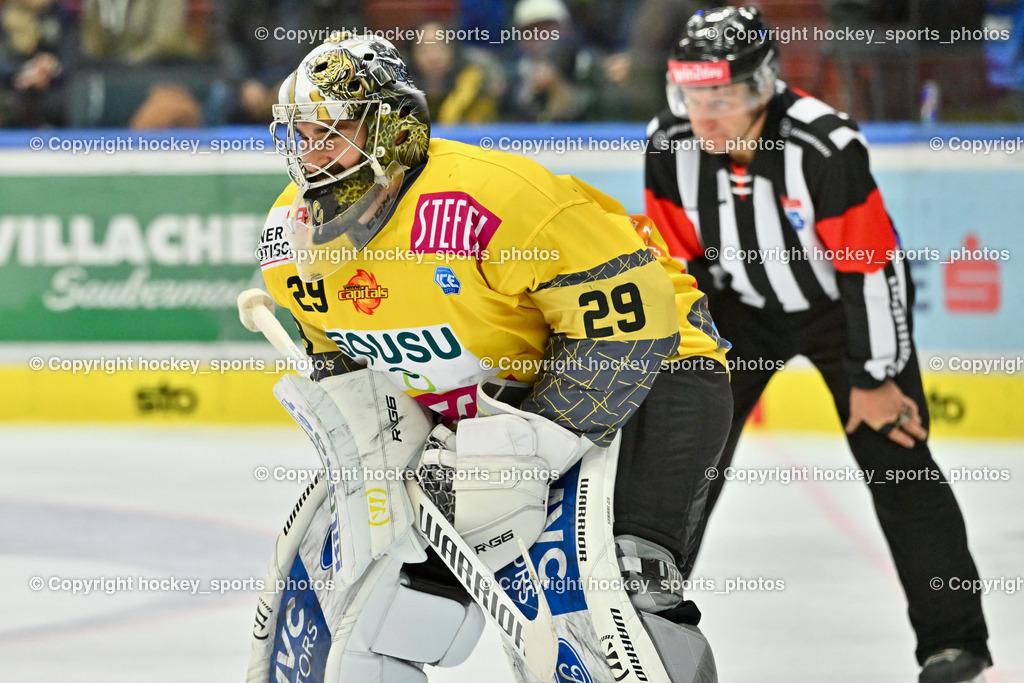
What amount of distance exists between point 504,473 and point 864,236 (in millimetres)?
1424

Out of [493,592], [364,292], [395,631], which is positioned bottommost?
[395,631]

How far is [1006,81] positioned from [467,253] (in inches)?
177

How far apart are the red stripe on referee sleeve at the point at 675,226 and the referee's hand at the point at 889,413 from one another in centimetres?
59

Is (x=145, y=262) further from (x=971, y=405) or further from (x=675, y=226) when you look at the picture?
(x=971, y=405)

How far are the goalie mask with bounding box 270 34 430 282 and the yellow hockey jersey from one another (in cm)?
4

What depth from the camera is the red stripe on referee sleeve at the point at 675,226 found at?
335 centimetres

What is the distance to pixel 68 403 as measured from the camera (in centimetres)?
633

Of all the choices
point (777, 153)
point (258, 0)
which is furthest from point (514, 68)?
point (777, 153)

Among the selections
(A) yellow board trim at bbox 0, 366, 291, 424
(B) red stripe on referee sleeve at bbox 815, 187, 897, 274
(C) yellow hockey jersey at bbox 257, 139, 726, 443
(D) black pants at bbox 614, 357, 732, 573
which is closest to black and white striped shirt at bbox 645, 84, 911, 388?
(B) red stripe on referee sleeve at bbox 815, 187, 897, 274

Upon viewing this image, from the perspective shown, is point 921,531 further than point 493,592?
Yes

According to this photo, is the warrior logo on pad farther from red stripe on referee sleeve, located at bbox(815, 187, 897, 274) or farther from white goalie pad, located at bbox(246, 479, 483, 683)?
red stripe on referee sleeve, located at bbox(815, 187, 897, 274)

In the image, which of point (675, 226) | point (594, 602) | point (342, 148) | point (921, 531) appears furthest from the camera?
point (675, 226)

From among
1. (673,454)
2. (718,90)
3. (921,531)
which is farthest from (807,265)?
(673,454)

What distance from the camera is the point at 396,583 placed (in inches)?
83.4
